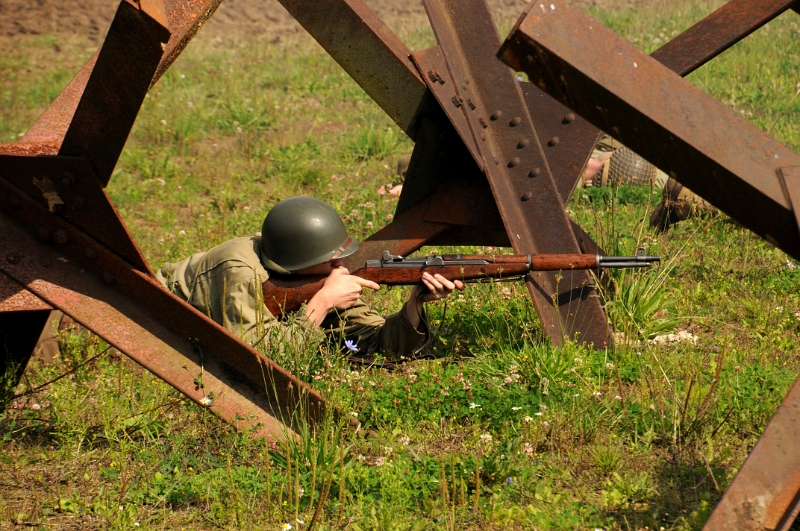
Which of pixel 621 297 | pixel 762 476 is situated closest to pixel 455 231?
pixel 621 297

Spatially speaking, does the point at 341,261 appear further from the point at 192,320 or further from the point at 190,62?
the point at 190,62

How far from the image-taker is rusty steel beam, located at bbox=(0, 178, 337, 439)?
10.3ft

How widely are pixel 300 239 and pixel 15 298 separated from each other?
168cm

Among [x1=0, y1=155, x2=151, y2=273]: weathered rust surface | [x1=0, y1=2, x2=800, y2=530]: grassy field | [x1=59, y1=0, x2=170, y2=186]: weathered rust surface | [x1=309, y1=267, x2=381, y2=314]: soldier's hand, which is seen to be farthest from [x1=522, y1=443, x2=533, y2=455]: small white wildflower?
[x1=59, y1=0, x2=170, y2=186]: weathered rust surface

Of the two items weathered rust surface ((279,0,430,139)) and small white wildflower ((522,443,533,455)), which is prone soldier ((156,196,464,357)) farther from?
small white wildflower ((522,443,533,455))

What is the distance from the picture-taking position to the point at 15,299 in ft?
10.3

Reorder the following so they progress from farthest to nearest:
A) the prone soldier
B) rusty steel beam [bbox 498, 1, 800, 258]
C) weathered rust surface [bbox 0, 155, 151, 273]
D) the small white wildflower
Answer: the prone soldier
the small white wildflower
weathered rust surface [bbox 0, 155, 151, 273]
rusty steel beam [bbox 498, 1, 800, 258]

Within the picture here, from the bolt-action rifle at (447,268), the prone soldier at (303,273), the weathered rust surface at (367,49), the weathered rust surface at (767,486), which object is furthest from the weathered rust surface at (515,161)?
the weathered rust surface at (767,486)

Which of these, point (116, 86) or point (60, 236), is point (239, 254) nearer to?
point (60, 236)

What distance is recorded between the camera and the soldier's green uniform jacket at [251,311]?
164 inches

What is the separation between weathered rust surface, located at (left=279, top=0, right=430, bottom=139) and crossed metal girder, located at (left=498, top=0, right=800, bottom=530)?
2174 millimetres

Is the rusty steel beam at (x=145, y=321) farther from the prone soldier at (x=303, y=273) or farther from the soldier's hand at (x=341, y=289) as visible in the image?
the soldier's hand at (x=341, y=289)

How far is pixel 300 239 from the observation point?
179 inches

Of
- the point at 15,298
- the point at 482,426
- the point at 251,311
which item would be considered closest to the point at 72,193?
the point at 15,298
